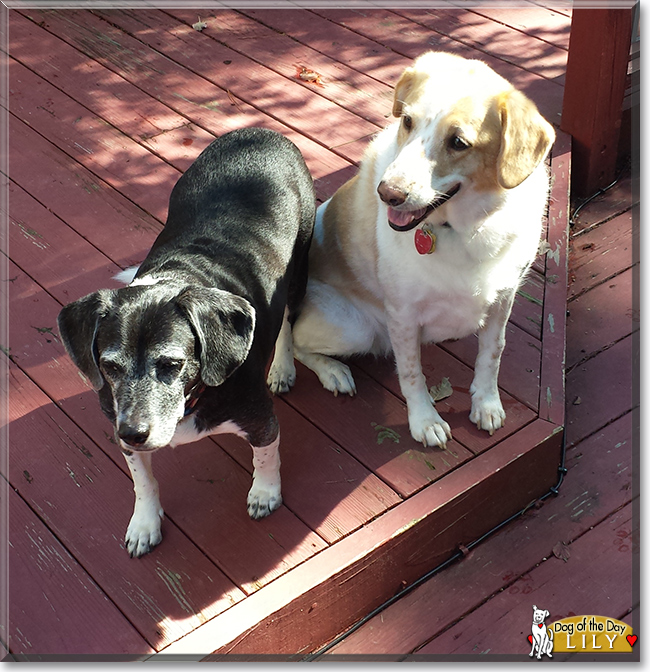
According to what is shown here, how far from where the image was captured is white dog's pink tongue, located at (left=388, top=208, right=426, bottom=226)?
217 cm

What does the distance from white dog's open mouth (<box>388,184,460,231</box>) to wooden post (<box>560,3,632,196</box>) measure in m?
1.92

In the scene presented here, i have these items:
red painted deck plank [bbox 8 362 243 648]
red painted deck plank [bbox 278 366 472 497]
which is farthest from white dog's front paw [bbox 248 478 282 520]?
red painted deck plank [bbox 278 366 472 497]

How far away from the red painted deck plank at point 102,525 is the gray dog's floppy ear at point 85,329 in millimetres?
627

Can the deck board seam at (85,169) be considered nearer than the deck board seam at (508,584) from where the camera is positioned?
No

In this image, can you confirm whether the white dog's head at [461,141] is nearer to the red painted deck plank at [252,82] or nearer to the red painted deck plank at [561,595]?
the red painted deck plank at [561,595]

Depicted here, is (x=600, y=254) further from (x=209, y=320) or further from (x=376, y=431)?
(x=209, y=320)

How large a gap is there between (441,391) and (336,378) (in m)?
0.40

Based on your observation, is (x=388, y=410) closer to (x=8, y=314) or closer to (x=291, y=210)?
(x=291, y=210)

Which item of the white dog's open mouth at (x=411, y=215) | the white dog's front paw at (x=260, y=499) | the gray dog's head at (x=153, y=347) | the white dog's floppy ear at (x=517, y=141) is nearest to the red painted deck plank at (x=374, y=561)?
the white dog's front paw at (x=260, y=499)

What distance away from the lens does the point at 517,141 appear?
81.0 inches

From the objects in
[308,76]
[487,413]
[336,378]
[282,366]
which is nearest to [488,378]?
[487,413]

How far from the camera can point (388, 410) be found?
276cm

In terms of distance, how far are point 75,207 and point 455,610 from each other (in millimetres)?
2425

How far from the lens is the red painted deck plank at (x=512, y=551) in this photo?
245 centimetres
